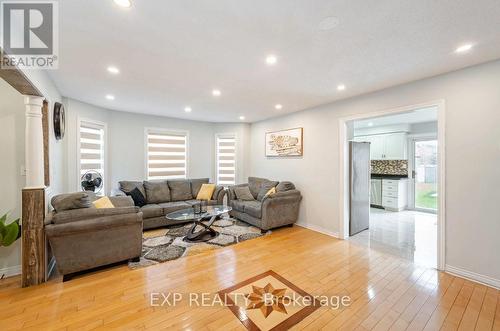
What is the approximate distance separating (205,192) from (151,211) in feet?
4.13

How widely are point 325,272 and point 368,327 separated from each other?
0.88 meters

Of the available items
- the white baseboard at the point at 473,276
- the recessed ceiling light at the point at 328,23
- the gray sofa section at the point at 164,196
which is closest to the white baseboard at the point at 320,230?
the white baseboard at the point at 473,276

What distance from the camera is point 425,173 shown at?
6020mm

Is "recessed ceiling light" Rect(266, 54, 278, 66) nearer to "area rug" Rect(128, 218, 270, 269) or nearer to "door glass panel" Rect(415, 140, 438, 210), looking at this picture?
"area rug" Rect(128, 218, 270, 269)

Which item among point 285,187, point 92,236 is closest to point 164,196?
point 92,236

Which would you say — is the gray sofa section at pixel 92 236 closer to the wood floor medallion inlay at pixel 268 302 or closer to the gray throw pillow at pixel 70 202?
the gray throw pillow at pixel 70 202

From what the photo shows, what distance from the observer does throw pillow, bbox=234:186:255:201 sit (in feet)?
16.6

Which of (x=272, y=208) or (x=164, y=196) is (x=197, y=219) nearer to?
(x=272, y=208)

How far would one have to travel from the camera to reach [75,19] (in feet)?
5.59

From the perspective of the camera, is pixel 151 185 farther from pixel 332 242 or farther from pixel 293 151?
pixel 332 242

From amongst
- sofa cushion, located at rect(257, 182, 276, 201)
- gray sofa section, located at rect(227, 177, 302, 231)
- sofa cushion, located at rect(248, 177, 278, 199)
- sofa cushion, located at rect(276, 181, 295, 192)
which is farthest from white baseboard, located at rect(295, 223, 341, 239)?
sofa cushion, located at rect(248, 177, 278, 199)

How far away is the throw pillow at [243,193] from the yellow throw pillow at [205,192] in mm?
581

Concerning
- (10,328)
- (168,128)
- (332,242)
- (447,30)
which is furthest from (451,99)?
(168,128)

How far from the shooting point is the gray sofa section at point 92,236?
2414 millimetres
